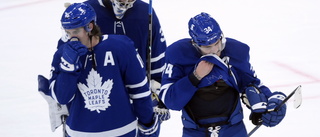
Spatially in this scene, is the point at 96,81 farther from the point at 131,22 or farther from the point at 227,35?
the point at 227,35

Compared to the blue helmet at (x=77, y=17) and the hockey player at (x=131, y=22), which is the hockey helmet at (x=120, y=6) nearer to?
the hockey player at (x=131, y=22)

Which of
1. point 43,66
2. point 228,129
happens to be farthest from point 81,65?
point 43,66

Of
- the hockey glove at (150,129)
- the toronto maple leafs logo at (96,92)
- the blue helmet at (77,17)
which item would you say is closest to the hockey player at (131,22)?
the hockey glove at (150,129)

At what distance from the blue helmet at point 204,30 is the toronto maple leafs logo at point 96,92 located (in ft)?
1.37

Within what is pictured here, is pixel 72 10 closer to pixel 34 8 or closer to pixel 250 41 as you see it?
pixel 250 41

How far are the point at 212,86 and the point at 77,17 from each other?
0.67 metres

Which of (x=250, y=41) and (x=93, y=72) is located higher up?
(x=93, y=72)

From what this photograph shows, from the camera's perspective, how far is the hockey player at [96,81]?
2645mm

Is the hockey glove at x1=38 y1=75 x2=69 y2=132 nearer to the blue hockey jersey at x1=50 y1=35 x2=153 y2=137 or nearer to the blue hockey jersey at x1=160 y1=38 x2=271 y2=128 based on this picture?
the blue hockey jersey at x1=50 y1=35 x2=153 y2=137

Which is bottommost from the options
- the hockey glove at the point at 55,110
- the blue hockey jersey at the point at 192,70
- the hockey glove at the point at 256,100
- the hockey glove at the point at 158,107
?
the hockey glove at the point at 158,107

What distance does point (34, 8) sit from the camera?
24.3ft

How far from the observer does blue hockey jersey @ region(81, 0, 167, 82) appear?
3359 mm

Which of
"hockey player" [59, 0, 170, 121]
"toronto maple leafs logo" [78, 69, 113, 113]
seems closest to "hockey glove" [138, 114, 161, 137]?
"toronto maple leafs logo" [78, 69, 113, 113]

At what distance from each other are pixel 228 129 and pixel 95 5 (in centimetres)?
105
